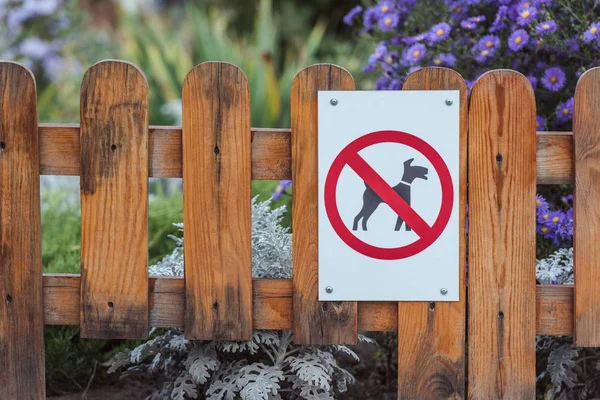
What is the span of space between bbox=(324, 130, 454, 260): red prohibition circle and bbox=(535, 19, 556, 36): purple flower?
89 centimetres

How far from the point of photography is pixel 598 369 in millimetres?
2369

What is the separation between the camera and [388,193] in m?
2.13

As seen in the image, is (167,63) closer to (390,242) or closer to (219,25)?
(219,25)

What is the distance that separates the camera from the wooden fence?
2123 mm

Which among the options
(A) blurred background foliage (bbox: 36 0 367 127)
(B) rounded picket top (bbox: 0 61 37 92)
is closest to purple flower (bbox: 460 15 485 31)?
(B) rounded picket top (bbox: 0 61 37 92)

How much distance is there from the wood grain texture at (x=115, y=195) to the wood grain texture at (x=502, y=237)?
94 centimetres

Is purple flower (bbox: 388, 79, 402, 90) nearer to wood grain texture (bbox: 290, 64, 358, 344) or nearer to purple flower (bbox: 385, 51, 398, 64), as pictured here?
purple flower (bbox: 385, 51, 398, 64)

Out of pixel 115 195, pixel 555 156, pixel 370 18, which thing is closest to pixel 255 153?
pixel 115 195

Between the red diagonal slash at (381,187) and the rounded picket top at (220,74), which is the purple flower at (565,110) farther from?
the rounded picket top at (220,74)

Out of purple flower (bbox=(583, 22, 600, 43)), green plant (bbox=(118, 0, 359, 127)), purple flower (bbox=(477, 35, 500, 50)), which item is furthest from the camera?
green plant (bbox=(118, 0, 359, 127))

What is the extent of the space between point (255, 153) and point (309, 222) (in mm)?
248

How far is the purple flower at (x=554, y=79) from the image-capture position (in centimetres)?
277

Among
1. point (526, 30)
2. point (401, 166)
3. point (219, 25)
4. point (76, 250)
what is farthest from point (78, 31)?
point (401, 166)

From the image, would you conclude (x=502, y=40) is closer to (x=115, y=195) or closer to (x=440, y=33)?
(x=440, y=33)
